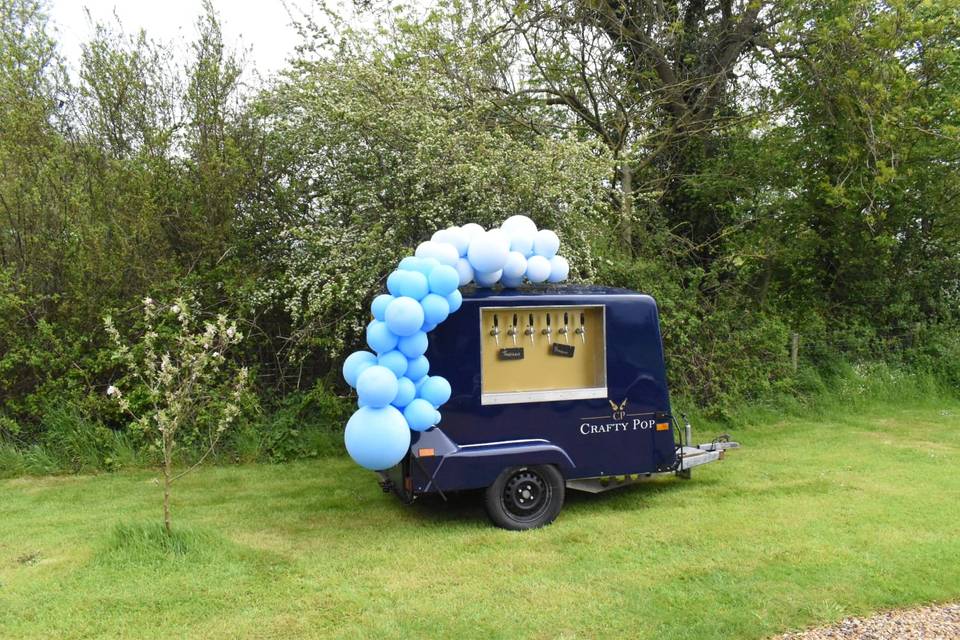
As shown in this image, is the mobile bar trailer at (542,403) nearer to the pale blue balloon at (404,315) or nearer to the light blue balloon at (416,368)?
the light blue balloon at (416,368)

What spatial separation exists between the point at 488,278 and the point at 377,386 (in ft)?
5.03

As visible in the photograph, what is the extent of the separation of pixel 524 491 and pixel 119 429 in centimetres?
554

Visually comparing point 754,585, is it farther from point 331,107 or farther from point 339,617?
point 331,107

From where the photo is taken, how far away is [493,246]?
6.05 metres

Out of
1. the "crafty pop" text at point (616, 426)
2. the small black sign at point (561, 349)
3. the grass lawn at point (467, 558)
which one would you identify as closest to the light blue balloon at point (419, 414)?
the grass lawn at point (467, 558)

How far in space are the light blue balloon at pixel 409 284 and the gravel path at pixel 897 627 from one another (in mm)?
3289

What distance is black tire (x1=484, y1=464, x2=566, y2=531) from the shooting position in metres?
6.19

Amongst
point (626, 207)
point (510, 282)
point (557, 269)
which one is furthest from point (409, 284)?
point (626, 207)

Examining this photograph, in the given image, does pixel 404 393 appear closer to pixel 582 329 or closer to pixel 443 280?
pixel 443 280

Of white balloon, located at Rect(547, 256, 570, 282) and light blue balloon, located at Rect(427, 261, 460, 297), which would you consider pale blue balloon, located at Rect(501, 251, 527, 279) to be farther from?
light blue balloon, located at Rect(427, 261, 460, 297)

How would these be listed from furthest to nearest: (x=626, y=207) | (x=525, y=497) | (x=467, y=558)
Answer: (x=626, y=207) < (x=525, y=497) < (x=467, y=558)

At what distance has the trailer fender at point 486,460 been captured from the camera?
597 cm

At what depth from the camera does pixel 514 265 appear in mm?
6359

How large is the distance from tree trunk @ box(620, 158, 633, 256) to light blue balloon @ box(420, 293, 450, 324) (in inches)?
214
